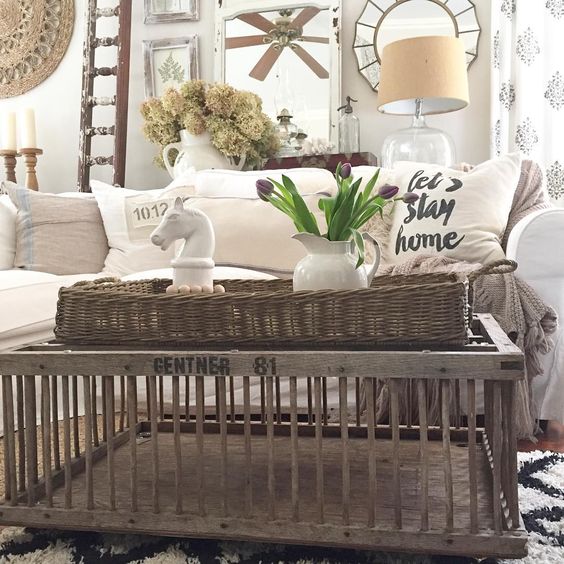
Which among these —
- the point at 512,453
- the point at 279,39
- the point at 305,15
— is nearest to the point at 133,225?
the point at 279,39

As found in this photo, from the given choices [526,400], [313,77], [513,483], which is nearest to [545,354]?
[526,400]

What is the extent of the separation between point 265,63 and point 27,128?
1.21m

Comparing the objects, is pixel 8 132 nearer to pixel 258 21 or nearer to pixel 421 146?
pixel 258 21

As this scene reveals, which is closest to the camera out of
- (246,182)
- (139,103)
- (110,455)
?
(110,455)

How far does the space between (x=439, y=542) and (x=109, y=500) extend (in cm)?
48

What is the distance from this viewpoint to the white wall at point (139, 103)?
312cm

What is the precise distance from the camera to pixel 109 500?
1.01m

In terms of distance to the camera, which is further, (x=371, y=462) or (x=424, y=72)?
(x=424, y=72)

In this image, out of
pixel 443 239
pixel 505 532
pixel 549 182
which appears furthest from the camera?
pixel 549 182

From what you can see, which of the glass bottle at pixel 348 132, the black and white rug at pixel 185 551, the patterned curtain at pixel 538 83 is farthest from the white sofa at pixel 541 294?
the glass bottle at pixel 348 132

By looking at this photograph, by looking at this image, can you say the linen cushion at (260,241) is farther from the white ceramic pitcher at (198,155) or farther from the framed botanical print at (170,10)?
the framed botanical print at (170,10)

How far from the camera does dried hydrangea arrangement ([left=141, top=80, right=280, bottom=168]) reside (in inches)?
110

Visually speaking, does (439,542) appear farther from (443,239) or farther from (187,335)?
(443,239)

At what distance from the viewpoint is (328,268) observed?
1.06 m
